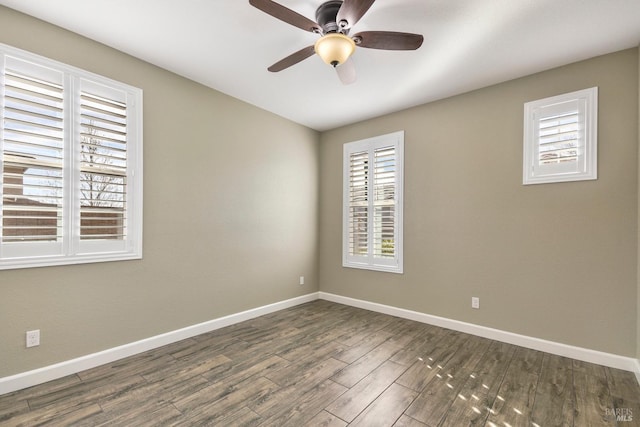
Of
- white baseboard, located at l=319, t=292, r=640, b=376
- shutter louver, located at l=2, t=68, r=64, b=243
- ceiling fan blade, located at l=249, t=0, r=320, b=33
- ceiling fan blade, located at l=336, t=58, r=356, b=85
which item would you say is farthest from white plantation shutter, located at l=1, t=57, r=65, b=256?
white baseboard, located at l=319, t=292, r=640, b=376

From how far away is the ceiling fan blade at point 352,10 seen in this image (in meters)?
1.67

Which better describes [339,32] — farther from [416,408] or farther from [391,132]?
[416,408]

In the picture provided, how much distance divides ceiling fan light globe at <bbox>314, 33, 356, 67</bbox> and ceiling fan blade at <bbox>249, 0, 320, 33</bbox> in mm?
109

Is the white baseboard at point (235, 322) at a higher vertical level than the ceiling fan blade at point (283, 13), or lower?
lower

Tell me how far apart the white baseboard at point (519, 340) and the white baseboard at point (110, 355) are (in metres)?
1.78

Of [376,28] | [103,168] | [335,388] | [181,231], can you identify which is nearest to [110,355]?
[181,231]

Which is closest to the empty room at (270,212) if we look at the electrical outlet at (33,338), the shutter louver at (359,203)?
the electrical outlet at (33,338)

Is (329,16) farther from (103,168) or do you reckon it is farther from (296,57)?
(103,168)

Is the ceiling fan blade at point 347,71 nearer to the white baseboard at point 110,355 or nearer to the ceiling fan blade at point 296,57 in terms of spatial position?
the ceiling fan blade at point 296,57

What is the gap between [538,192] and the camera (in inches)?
115

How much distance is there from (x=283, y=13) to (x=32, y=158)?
217cm

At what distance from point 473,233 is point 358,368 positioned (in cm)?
197

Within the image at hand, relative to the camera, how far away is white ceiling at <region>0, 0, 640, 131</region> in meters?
2.08

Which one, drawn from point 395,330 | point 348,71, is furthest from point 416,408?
point 348,71
